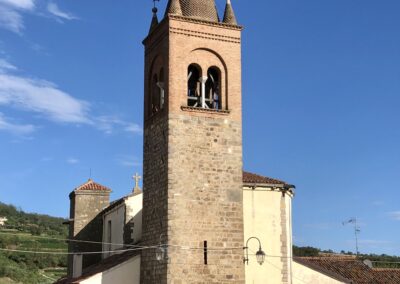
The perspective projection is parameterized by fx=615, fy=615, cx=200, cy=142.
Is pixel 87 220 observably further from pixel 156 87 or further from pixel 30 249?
pixel 30 249

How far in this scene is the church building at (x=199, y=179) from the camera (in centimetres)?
1878

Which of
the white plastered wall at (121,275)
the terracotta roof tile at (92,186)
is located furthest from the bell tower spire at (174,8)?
the terracotta roof tile at (92,186)

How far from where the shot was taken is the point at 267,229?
21719 millimetres

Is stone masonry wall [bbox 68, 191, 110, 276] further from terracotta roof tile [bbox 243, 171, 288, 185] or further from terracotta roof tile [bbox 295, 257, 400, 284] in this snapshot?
terracotta roof tile [bbox 295, 257, 400, 284]

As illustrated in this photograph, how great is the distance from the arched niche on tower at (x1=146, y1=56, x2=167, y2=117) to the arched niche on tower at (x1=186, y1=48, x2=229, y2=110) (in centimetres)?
89

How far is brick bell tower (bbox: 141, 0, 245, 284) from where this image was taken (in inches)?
736

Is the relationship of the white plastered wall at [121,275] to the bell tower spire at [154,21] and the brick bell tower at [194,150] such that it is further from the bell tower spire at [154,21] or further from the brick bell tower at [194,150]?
the bell tower spire at [154,21]

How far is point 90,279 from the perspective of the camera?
19094mm

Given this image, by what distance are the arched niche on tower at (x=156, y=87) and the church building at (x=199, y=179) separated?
0.04m

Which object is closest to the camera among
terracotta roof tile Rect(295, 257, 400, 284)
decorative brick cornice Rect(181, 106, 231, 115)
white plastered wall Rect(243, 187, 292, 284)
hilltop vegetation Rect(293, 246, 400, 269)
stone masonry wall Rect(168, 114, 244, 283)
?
stone masonry wall Rect(168, 114, 244, 283)

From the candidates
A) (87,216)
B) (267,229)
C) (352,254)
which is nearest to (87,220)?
(87,216)

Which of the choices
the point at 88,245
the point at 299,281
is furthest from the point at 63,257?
the point at 299,281

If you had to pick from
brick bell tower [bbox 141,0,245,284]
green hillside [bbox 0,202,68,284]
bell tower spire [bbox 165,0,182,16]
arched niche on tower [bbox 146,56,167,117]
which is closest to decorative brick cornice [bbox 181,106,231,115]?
brick bell tower [bbox 141,0,245,284]

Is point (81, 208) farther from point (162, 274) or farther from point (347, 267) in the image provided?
point (347, 267)
